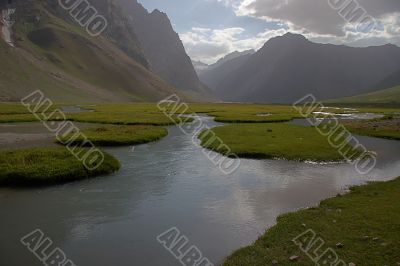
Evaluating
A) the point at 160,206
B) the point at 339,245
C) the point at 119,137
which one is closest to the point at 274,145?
the point at 119,137

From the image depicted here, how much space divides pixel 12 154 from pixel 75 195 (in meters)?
11.0

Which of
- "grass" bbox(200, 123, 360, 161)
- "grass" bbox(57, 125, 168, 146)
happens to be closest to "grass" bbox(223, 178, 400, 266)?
"grass" bbox(200, 123, 360, 161)

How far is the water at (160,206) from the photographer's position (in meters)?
17.0

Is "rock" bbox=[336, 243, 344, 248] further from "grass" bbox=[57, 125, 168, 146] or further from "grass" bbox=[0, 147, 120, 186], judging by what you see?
"grass" bbox=[57, 125, 168, 146]

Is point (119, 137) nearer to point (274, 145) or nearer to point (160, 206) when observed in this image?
point (274, 145)

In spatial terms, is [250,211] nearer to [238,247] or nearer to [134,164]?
[238,247]

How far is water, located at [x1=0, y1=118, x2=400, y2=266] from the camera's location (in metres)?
17.0

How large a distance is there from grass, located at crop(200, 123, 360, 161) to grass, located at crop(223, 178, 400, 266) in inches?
622

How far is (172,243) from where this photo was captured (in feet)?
57.9

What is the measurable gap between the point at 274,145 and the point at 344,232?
2755 cm

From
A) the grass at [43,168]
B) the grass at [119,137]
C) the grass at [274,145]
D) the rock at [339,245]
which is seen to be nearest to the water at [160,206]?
the grass at [43,168]

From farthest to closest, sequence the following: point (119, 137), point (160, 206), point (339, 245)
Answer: point (119, 137) → point (160, 206) → point (339, 245)

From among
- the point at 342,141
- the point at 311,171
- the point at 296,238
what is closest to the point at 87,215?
the point at 296,238

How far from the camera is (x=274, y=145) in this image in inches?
1768
